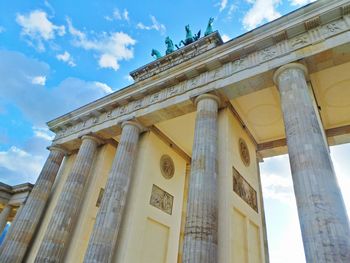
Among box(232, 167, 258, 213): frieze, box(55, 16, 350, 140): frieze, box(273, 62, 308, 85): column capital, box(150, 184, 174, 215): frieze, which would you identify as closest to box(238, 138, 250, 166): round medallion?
box(232, 167, 258, 213): frieze

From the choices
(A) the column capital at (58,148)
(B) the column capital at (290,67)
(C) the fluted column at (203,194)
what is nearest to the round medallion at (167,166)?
(C) the fluted column at (203,194)

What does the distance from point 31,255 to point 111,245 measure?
18.1 feet

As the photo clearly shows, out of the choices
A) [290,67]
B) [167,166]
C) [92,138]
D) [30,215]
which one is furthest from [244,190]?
[30,215]

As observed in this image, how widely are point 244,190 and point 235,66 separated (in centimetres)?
498

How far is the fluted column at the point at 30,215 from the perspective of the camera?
37.0ft

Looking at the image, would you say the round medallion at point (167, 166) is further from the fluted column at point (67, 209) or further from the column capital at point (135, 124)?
the fluted column at point (67, 209)

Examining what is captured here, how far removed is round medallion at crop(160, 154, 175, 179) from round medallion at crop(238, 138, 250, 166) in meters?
4.16

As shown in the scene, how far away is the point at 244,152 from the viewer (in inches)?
439

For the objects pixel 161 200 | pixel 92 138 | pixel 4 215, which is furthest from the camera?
pixel 4 215

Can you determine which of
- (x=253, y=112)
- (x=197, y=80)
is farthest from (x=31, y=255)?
(x=253, y=112)

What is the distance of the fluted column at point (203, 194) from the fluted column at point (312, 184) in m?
2.40

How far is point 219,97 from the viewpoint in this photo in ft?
32.2

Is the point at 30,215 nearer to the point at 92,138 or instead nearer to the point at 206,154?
the point at 92,138

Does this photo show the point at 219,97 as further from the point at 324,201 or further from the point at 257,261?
the point at 257,261
